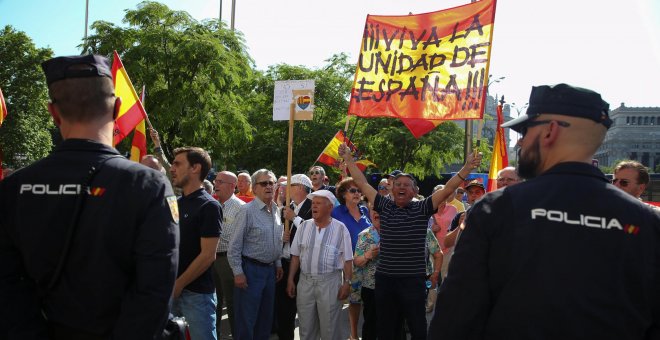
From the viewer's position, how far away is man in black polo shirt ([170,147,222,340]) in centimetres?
484

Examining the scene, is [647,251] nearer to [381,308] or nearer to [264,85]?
[381,308]

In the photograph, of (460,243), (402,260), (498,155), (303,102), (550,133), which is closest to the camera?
(460,243)

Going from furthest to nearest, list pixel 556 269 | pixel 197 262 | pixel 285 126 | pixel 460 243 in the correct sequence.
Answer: pixel 285 126 → pixel 197 262 → pixel 460 243 → pixel 556 269

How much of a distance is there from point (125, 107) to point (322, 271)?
2.88 m

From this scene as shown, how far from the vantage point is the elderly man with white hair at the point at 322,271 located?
6.59 metres

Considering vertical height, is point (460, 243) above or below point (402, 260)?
above

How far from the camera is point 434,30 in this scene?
7309mm

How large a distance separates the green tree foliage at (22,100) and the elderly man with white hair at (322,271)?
36.8 metres

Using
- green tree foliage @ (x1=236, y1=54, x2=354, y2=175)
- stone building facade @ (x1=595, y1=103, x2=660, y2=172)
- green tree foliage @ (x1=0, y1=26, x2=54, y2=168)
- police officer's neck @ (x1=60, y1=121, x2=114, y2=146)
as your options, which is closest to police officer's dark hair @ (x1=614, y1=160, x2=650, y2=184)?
police officer's neck @ (x1=60, y1=121, x2=114, y2=146)

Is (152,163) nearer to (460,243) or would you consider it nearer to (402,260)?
(402,260)

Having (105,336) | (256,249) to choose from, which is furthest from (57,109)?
(256,249)

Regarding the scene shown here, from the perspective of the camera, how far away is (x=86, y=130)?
2629mm

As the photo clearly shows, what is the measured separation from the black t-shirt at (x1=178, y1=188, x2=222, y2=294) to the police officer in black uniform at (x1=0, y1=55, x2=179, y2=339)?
237cm

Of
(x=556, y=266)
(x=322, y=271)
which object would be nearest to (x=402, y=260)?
(x=322, y=271)
